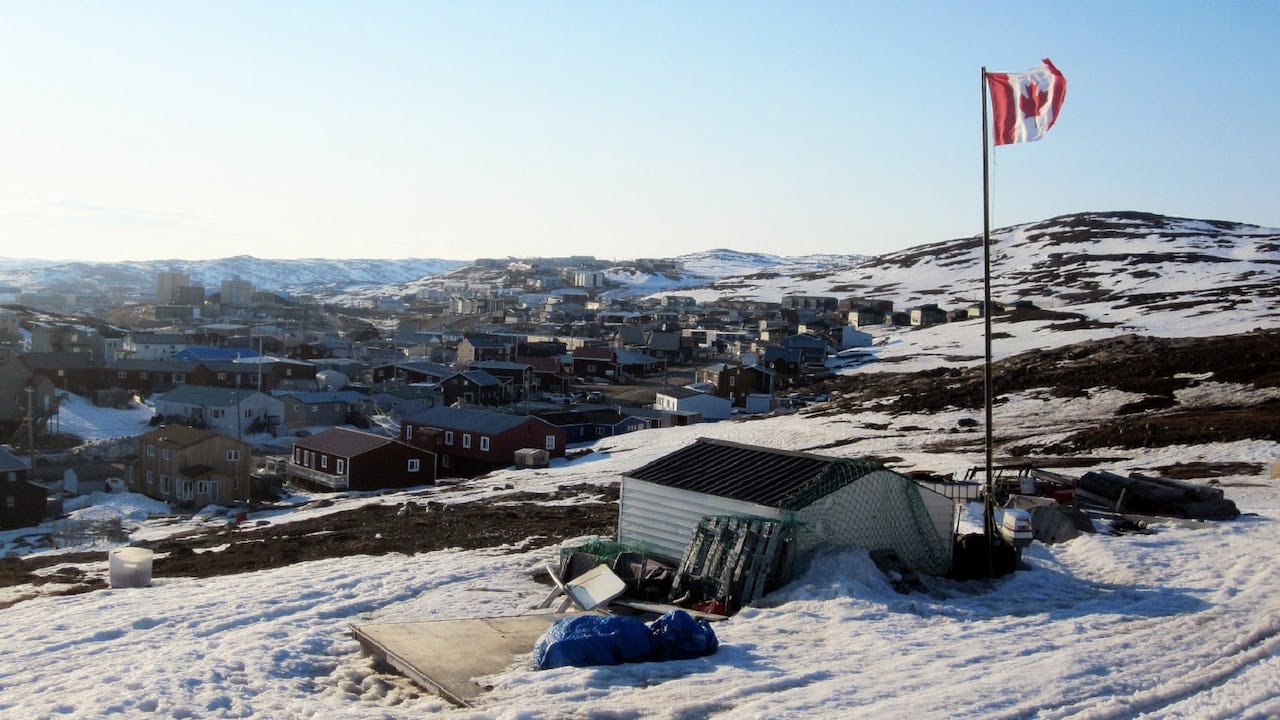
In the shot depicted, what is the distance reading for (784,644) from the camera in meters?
11.3

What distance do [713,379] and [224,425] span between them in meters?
29.2

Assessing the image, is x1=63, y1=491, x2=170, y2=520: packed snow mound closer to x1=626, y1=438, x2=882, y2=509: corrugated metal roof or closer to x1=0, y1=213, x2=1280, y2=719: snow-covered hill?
x1=0, y1=213, x2=1280, y2=719: snow-covered hill

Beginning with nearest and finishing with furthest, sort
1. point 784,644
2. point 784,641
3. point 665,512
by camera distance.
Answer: point 784,644, point 784,641, point 665,512

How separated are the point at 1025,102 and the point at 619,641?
8.80m

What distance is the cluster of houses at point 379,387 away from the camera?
130 feet

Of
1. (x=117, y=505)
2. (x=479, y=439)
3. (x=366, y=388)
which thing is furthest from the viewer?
(x=366, y=388)

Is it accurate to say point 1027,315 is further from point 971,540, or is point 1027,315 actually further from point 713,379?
point 971,540

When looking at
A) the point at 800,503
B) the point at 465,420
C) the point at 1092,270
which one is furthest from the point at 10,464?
the point at 1092,270

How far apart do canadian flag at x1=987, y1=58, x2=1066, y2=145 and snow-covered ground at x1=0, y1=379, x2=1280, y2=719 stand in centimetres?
603

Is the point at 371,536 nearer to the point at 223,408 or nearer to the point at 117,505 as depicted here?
the point at 117,505

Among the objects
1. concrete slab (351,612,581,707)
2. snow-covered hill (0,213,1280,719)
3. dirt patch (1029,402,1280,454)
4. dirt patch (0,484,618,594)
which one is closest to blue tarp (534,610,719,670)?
snow-covered hill (0,213,1280,719)

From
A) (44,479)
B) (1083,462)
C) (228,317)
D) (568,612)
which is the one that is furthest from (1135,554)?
(228,317)

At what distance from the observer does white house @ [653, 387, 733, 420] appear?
55750mm

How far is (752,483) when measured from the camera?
15227 millimetres
